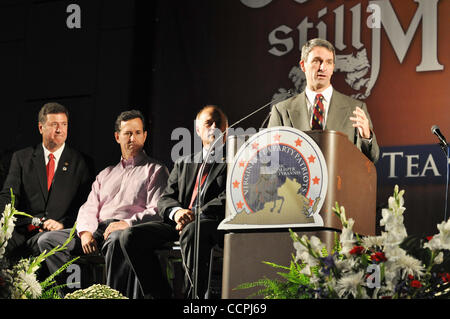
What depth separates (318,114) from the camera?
424 centimetres

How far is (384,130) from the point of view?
206 inches

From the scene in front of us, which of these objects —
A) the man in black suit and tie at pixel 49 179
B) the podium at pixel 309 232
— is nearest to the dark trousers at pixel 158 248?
the podium at pixel 309 232

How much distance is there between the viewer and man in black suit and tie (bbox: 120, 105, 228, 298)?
438 cm

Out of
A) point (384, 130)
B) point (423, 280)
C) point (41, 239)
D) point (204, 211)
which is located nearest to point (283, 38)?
point (384, 130)

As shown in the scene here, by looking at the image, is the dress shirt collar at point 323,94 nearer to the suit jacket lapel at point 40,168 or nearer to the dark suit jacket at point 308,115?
the dark suit jacket at point 308,115

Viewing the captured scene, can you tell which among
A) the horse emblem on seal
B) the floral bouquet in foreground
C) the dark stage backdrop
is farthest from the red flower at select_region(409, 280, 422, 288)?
the dark stage backdrop

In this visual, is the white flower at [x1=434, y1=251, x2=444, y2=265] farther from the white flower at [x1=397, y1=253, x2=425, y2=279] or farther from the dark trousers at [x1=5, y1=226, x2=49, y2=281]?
the dark trousers at [x1=5, y1=226, x2=49, y2=281]

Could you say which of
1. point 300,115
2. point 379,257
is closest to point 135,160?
point 300,115

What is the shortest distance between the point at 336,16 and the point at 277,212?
2519mm

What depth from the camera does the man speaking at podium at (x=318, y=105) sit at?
165 inches

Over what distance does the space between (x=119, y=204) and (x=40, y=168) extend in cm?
84

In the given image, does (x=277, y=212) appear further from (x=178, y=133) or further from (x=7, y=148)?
(x=7, y=148)

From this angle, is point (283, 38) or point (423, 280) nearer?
point (423, 280)

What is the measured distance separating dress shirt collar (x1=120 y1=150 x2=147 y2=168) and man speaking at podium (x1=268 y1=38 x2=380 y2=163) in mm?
1311
